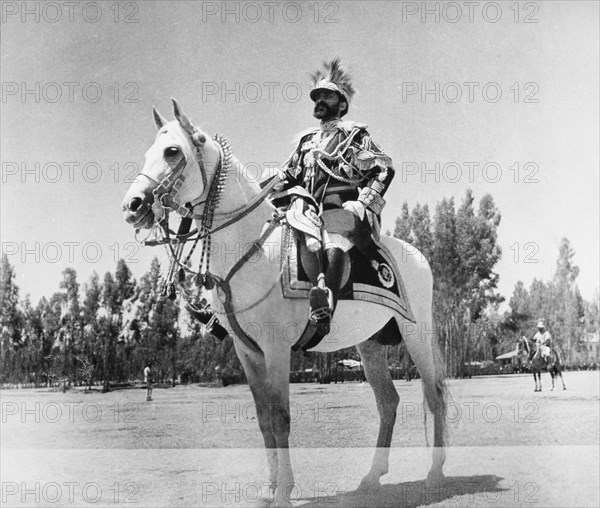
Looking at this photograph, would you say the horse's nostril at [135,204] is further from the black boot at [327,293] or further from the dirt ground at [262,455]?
the dirt ground at [262,455]

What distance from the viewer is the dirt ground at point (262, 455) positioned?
4.61m

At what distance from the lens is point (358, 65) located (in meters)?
5.42

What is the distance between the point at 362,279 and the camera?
4660mm

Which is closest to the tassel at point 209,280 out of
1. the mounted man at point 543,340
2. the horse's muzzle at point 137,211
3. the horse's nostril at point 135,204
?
the horse's muzzle at point 137,211

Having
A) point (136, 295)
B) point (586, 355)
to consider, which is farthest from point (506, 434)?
Answer: point (586, 355)

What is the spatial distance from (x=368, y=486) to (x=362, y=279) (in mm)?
1432

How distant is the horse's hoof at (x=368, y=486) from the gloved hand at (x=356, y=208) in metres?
1.84

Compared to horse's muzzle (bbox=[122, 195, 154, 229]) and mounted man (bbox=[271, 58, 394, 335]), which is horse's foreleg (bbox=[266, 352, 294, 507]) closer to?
mounted man (bbox=[271, 58, 394, 335])

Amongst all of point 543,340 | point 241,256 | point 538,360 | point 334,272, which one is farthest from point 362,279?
point 543,340

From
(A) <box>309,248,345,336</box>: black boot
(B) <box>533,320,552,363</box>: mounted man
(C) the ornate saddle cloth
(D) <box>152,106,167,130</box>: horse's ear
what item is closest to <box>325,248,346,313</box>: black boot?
(A) <box>309,248,345,336</box>: black boot

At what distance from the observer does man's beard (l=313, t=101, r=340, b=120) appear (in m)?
4.63

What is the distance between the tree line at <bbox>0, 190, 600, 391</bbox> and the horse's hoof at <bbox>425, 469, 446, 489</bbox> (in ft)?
6.28

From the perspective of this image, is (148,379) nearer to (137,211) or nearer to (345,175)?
(345,175)

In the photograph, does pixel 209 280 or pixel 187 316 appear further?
pixel 187 316
